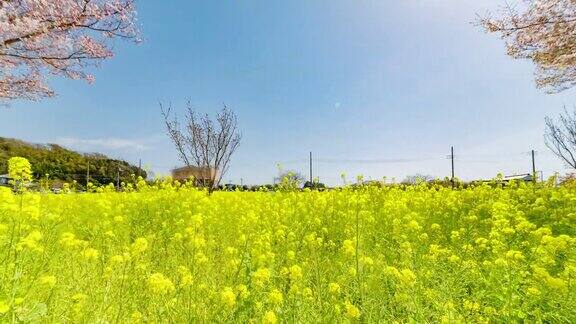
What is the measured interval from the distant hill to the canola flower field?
88.8ft

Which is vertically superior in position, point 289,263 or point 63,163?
point 63,163

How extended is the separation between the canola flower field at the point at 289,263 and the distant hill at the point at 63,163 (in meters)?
27.1

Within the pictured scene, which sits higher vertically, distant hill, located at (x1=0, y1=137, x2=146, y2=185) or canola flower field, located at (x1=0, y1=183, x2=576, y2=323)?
distant hill, located at (x1=0, y1=137, x2=146, y2=185)

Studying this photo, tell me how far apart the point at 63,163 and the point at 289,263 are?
36267mm

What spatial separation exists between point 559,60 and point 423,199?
304 inches

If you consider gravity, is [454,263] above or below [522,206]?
below

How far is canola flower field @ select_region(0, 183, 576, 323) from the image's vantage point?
3.07 metres

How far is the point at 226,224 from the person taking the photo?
7320mm

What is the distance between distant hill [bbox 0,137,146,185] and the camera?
3350 centimetres

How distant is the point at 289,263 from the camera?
15.5ft

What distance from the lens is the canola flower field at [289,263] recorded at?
307cm

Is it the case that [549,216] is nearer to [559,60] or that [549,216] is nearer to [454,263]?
[454,263]

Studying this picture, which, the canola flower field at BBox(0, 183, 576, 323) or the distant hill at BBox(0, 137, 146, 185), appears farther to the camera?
the distant hill at BBox(0, 137, 146, 185)

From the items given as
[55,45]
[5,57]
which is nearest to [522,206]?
[55,45]
